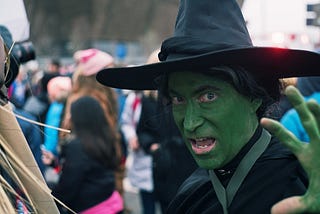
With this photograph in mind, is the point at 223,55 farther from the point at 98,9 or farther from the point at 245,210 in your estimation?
the point at 98,9

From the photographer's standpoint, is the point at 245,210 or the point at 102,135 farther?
the point at 102,135

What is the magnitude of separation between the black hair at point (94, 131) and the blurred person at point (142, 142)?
101cm

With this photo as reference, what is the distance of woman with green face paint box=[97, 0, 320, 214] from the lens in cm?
195

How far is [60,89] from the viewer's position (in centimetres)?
685

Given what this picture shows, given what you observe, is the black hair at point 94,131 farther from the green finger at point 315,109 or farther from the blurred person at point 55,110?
the green finger at point 315,109

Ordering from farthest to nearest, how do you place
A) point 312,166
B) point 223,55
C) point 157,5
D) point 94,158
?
point 157,5 < point 94,158 < point 223,55 < point 312,166

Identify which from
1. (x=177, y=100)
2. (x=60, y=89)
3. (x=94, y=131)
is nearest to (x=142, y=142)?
(x=60, y=89)

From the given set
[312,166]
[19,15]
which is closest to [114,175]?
[19,15]

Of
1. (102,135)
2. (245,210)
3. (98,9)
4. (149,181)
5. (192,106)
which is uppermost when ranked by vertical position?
(192,106)

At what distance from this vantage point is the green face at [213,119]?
1968 millimetres

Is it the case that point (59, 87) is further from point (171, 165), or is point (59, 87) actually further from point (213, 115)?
point (213, 115)

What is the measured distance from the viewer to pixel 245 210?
1.95m

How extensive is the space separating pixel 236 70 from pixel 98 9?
37946mm

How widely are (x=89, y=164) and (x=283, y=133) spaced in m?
2.79
